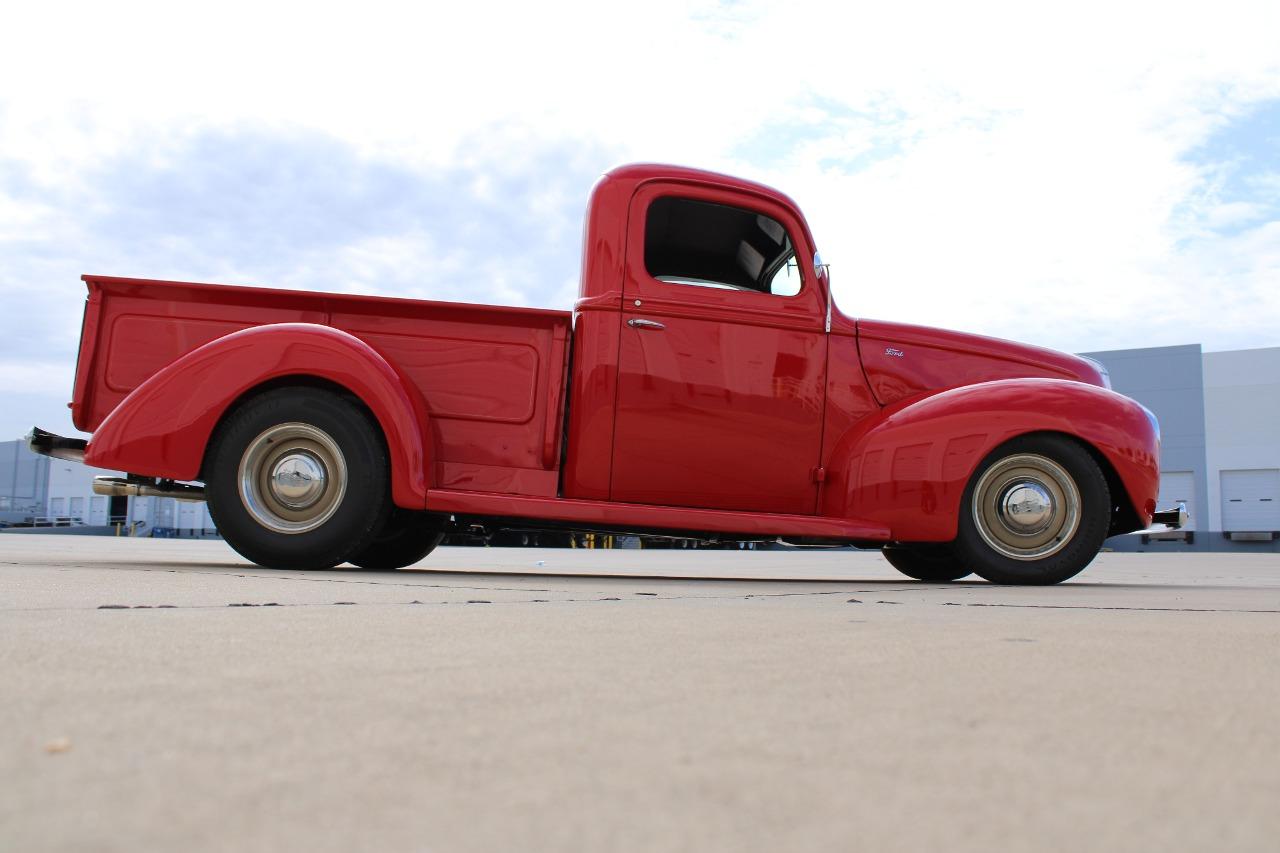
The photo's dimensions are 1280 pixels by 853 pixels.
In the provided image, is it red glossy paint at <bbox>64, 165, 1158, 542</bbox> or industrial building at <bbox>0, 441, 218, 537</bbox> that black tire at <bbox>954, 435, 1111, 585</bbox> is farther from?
industrial building at <bbox>0, 441, 218, 537</bbox>

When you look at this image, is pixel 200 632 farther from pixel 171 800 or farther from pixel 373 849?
pixel 373 849

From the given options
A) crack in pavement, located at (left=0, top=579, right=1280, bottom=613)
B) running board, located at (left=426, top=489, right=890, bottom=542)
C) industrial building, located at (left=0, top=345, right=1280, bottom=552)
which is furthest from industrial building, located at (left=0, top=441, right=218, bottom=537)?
crack in pavement, located at (left=0, top=579, right=1280, bottom=613)

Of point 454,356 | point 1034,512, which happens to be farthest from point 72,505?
point 1034,512

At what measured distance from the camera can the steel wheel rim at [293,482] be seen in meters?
4.54

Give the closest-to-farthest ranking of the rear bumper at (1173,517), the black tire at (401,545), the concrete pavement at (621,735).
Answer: the concrete pavement at (621,735) → the rear bumper at (1173,517) → the black tire at (401,545)

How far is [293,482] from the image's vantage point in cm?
455

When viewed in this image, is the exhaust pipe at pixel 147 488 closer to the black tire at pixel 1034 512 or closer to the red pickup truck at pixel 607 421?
the red pickup truck at pixel 607 421

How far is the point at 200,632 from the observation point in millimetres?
1904

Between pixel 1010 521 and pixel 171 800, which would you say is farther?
pixel 1010 521

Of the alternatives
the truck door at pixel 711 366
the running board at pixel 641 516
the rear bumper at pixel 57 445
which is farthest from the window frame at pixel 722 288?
the rear bumper at pixel 57 445

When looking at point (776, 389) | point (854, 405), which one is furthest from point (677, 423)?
point (854, 405)

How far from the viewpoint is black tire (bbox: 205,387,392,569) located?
450 centimetres

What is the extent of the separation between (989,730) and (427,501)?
3.64m

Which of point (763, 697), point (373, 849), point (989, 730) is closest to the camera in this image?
point (373, 849)
